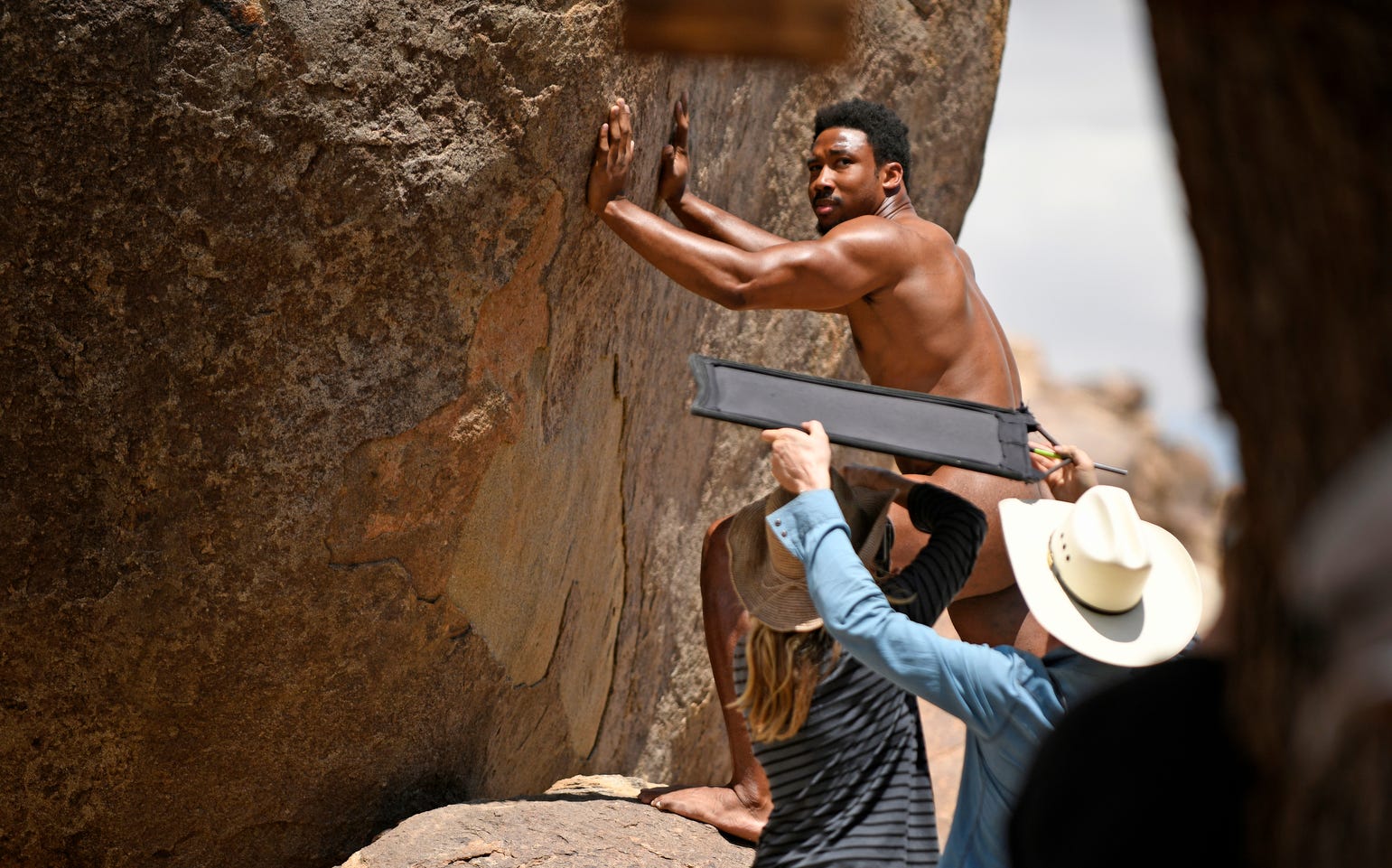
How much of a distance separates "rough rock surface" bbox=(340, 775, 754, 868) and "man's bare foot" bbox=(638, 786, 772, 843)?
0.03m

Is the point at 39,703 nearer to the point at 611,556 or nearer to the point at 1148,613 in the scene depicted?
the point at 611,556

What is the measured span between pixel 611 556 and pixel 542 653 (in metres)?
0.39

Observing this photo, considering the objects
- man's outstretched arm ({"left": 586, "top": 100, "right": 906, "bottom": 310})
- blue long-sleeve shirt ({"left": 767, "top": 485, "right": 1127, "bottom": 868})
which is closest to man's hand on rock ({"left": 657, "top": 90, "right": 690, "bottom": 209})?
man's outstretched arm ({"left": 586, "top": 100, "right": 906, "bottom": 310})

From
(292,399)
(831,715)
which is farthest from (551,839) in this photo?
(292,399)

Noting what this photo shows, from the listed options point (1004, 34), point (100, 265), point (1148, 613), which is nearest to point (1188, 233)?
point (1148, 613)

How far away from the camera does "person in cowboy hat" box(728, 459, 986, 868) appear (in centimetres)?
206

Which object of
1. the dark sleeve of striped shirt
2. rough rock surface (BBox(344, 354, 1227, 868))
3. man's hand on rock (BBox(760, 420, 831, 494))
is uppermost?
man's hand on rock (BBox(760, 420, 831, 494))

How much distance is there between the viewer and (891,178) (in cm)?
332

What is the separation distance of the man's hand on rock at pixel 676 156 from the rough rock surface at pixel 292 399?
0.07 m

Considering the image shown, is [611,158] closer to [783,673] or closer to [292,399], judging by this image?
[292,399]

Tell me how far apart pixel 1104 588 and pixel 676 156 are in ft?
5.24

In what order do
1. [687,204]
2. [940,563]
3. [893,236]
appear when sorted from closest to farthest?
[940,563] → [893,236] → [687,204]

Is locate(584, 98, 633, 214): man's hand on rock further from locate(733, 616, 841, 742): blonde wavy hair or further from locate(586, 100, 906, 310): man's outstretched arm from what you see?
locate(733, 616, 841, 742): blonde wavy hair

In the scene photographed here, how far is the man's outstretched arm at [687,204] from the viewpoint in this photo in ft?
10.2
